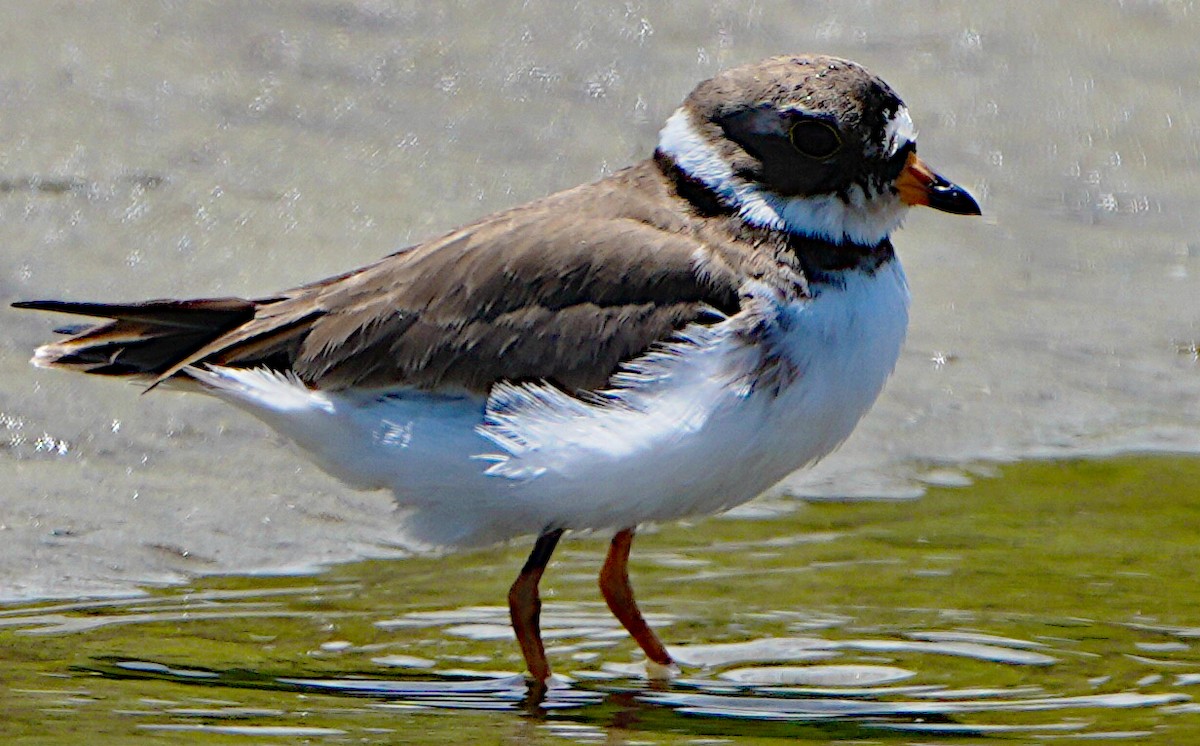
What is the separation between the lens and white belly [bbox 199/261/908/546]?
21.2 feet

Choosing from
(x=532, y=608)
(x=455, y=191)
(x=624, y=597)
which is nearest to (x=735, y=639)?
(x=624, y=597)

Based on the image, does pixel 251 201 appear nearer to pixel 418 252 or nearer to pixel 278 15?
pixel 278 15

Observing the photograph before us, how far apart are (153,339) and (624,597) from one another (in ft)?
6.27

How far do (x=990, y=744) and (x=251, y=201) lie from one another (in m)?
5.95

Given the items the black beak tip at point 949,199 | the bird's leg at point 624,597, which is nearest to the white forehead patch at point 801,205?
the black beak tip at point 949,199

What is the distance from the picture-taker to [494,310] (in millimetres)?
6898

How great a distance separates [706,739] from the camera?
568 centimetres

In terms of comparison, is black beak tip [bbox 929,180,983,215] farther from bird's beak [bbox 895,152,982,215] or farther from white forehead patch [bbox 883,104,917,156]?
white forehead patch [bbox 883,104,917,156]

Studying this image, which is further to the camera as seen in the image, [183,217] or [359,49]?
[359,49]

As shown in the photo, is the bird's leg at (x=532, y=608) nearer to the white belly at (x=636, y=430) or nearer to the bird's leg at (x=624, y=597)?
the white belly at (x=636, y=430)

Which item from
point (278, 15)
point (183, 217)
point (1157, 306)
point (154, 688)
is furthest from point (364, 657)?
point (278, 15)

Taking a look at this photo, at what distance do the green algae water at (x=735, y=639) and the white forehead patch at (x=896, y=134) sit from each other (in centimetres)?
162

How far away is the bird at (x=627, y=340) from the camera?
6520 mm

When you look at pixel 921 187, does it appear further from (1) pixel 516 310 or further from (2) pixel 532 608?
(2) pixel 532 608
